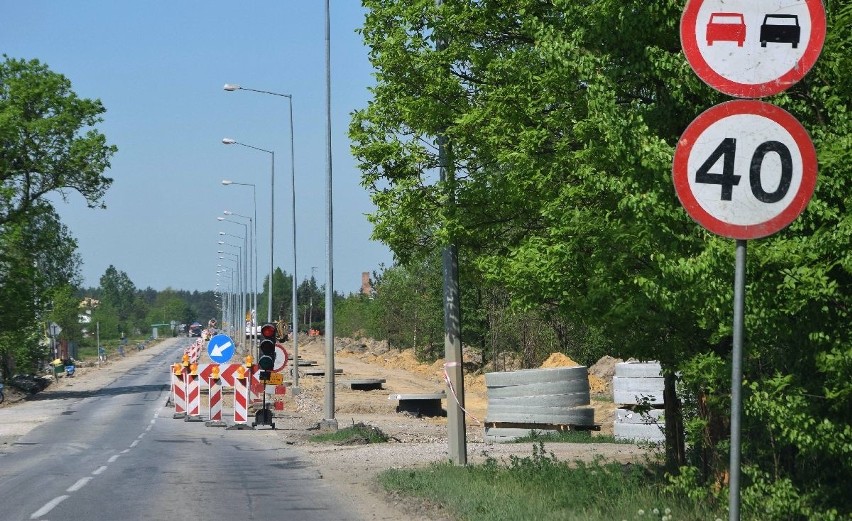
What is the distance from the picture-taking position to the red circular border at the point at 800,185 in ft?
19.0

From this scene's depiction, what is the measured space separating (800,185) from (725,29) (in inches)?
33.9

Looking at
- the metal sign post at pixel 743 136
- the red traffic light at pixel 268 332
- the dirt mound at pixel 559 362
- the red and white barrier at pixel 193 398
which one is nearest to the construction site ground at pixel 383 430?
the dirt mound at pixel 559 362

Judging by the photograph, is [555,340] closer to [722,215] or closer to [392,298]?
[392,298]

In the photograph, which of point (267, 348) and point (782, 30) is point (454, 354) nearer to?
point (267, 348)

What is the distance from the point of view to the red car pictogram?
6.04m

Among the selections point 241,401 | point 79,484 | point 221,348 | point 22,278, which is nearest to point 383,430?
point 241,401

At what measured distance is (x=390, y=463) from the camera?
20.3 metres

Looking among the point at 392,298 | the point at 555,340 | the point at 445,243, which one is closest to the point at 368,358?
the point at 392,298

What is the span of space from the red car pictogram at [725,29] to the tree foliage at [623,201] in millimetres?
2092

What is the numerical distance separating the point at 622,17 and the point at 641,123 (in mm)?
949

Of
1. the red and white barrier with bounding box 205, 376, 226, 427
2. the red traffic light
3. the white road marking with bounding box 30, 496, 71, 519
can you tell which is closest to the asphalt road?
the white road marking with bounding box 30, 496, 71, 519

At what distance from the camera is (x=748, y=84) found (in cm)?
597

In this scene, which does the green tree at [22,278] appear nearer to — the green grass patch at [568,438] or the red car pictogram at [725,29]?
the green grass patch at [568,438]

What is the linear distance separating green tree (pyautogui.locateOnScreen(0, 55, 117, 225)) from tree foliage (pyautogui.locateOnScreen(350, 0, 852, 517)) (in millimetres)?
39528
